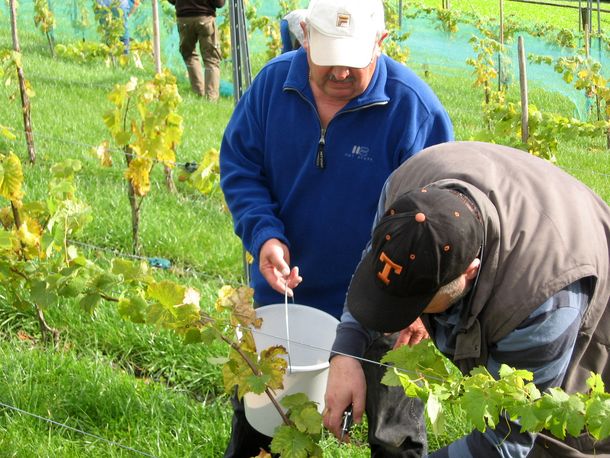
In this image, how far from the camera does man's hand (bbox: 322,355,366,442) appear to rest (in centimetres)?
227

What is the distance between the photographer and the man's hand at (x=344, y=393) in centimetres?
227

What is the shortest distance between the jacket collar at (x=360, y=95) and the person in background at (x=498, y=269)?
0.60 m

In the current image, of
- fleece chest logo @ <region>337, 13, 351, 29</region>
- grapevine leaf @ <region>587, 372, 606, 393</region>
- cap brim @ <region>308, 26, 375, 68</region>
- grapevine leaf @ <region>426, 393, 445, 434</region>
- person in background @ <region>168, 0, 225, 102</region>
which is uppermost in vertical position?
fleece chest logo @ <region>337, 13, 351, 29</region>

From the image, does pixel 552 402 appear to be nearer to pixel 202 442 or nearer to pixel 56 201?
pixel 202 442

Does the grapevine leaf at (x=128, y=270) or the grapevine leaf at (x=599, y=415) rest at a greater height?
the grapevine leaf at (x=599, y=415)

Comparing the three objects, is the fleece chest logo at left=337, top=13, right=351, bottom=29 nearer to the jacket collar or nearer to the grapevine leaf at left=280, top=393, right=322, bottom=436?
the jacket collar

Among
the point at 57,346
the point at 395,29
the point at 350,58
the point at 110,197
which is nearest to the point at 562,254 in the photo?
the point at 350,58

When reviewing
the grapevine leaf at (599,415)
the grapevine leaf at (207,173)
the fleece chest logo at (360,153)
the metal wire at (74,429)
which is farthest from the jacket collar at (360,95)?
the grapevine leaf at (207,173)

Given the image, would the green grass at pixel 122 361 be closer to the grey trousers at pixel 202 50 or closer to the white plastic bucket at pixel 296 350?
the white plastic bucket at pixel 296 350

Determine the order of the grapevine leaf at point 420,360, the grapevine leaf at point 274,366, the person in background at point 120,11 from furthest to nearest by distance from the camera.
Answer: the person in background at point 120,11, the grapevine leaf at point 274,366, the grapevine leaf at point 420,360

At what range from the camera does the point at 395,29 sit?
13594mm

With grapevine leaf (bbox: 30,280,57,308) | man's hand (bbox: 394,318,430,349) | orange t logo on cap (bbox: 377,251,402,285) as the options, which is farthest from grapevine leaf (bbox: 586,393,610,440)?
grapevine leaf (bbox: 30,280,57,308)

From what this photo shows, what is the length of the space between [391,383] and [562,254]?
46 cm

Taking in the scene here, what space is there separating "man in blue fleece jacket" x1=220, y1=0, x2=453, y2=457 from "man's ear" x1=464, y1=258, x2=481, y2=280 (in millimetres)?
802
